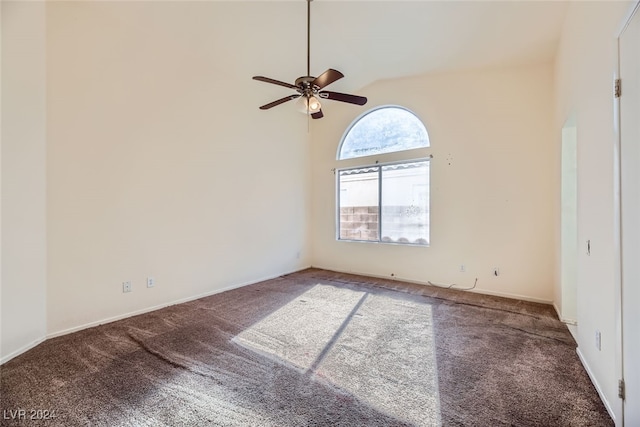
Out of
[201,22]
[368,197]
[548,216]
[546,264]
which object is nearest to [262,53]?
[201,22]

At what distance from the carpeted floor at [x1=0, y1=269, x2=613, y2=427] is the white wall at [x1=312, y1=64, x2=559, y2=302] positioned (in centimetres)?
83

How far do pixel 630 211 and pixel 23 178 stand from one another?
4262 mm

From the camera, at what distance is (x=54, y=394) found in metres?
1.80

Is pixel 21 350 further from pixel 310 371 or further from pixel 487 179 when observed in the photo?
pixel 487 179

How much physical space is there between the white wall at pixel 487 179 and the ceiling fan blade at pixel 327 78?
2531 mm

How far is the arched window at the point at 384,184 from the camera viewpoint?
4.59m

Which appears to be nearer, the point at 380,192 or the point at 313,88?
the point at 313,88

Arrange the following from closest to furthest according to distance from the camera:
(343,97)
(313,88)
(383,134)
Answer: (313,88)
(343,97)
(383,134)

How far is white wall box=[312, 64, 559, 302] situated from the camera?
11.9 feet

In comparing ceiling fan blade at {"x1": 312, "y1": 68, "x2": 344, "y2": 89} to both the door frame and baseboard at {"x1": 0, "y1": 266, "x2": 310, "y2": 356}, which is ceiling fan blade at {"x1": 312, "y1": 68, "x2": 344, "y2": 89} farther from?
baseboard at {"x1": 0, "y1": 266, "x2": 310, "y2": 356}

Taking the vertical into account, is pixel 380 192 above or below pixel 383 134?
below

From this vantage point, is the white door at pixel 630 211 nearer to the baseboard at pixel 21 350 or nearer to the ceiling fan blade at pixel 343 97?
the ceiling fan blade at pixel 343 97

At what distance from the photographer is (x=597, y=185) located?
186cm

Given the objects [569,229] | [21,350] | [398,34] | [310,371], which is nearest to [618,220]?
[569,229]
